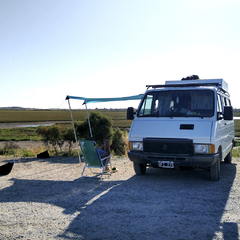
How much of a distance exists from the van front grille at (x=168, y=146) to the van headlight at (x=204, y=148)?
14 centimetres

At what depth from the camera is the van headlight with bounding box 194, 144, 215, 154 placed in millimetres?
6891

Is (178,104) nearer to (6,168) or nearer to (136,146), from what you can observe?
(136,146)

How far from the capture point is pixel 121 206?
5.53 m

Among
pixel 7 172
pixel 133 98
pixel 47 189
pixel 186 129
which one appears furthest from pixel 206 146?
pixel 7 172

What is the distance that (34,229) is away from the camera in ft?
14.5

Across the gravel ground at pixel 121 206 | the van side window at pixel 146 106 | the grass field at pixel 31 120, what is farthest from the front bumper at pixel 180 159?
the grass field at pixel 31 120

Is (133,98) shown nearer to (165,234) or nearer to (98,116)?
(165,234)

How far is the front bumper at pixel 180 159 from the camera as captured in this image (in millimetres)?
6871

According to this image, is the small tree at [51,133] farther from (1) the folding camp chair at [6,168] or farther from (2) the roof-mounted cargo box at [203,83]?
(2) the roof-mounted cargo box at [203,83]

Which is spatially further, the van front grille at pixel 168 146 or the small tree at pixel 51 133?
the small tree at pixel 51 133

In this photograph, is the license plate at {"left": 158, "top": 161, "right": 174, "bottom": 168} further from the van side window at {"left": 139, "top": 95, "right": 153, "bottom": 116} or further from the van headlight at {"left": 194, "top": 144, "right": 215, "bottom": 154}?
the van side window at {"left": 139, "top": 95, "right": 153, "bottom": 116}

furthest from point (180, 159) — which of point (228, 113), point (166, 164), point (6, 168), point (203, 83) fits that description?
point (6, 168)

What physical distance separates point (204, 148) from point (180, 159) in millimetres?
617

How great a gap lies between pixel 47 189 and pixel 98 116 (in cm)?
1439
